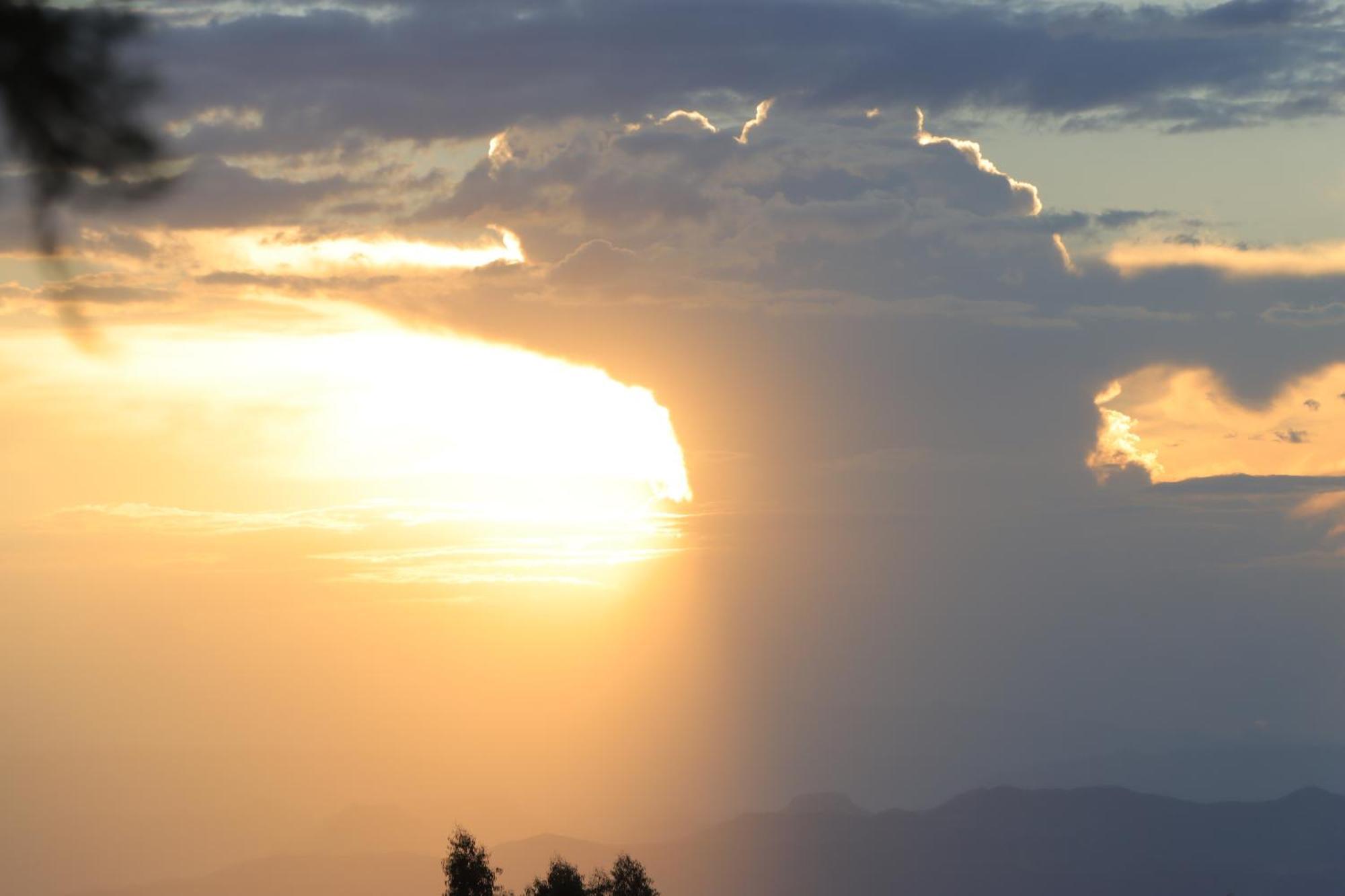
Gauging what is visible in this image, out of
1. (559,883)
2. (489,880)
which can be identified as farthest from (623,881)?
(489,880)

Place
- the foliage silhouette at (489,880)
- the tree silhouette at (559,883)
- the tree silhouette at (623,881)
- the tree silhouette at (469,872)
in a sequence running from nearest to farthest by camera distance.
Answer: the tree silhouette at (559,883) < the foliage silhouette at (489,880) < the tree silhouette at (469,872) < the tree silhouette at (623,881)

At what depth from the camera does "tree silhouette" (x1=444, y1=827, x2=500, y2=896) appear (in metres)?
120

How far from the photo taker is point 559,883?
118 m

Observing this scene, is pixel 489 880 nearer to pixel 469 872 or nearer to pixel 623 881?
pixel 469 872

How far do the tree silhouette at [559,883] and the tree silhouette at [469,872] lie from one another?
A: 3262mm

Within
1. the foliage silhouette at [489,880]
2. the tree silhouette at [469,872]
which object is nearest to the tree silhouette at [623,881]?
the foliage silhouette at [489,880]

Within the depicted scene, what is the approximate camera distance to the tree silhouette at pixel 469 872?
11975 centimetres

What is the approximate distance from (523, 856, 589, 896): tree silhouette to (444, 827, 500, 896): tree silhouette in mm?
3262

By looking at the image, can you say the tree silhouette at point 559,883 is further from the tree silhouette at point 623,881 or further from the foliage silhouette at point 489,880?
the tree silhouette at point 623,881

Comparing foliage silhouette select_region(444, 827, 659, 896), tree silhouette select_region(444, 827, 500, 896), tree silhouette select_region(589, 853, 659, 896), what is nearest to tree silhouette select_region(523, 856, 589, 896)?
foliage silhouette select_region(444, 827, 659, 896)

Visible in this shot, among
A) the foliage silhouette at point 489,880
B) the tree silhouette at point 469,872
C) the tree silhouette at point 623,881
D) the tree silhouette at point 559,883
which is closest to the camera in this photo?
the tree silhouette at point 559,883

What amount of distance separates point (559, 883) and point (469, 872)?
7.66 meters

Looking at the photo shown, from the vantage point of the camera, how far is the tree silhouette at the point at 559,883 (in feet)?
380

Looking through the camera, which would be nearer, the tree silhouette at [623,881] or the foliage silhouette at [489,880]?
the foliage silhouette at [489,880]
